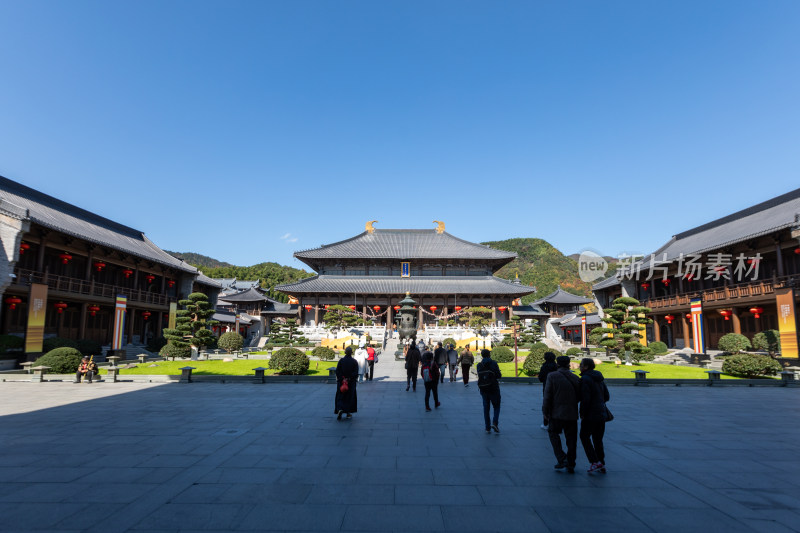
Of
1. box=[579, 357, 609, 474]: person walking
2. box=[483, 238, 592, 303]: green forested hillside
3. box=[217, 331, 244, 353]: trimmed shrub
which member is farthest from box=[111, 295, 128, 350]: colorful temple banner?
box=[483, 238, 592, 303]: green forested hillside

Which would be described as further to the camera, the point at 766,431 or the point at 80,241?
the point at 80,241

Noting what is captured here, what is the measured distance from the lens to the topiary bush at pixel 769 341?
22.5 metres

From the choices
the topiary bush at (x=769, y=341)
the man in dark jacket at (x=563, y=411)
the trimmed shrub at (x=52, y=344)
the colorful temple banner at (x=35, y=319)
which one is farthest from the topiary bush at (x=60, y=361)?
the topiary bush at (x=769, y=341)

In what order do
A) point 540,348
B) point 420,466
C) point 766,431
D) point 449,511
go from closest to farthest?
1. point 449,511
2. point 420,466
3. point 766,431
4. point 540,348

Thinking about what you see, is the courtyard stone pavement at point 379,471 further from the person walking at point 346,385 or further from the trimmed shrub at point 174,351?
the trimmed shrub at point 174,351

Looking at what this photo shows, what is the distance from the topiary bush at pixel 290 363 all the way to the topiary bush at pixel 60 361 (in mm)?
8342

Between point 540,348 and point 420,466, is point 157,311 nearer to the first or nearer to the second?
point 540,348

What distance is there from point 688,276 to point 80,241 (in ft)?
141

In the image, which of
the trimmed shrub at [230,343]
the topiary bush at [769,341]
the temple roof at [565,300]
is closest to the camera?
the topiary bush at [769,341]

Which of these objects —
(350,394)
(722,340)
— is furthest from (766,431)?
(722,340)

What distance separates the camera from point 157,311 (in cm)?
3366

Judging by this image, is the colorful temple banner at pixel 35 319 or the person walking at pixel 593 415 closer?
the person walking at pixel 593 415

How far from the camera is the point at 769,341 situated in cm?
2291

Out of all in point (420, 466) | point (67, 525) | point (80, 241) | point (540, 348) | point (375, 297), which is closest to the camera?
point (67, 525)
